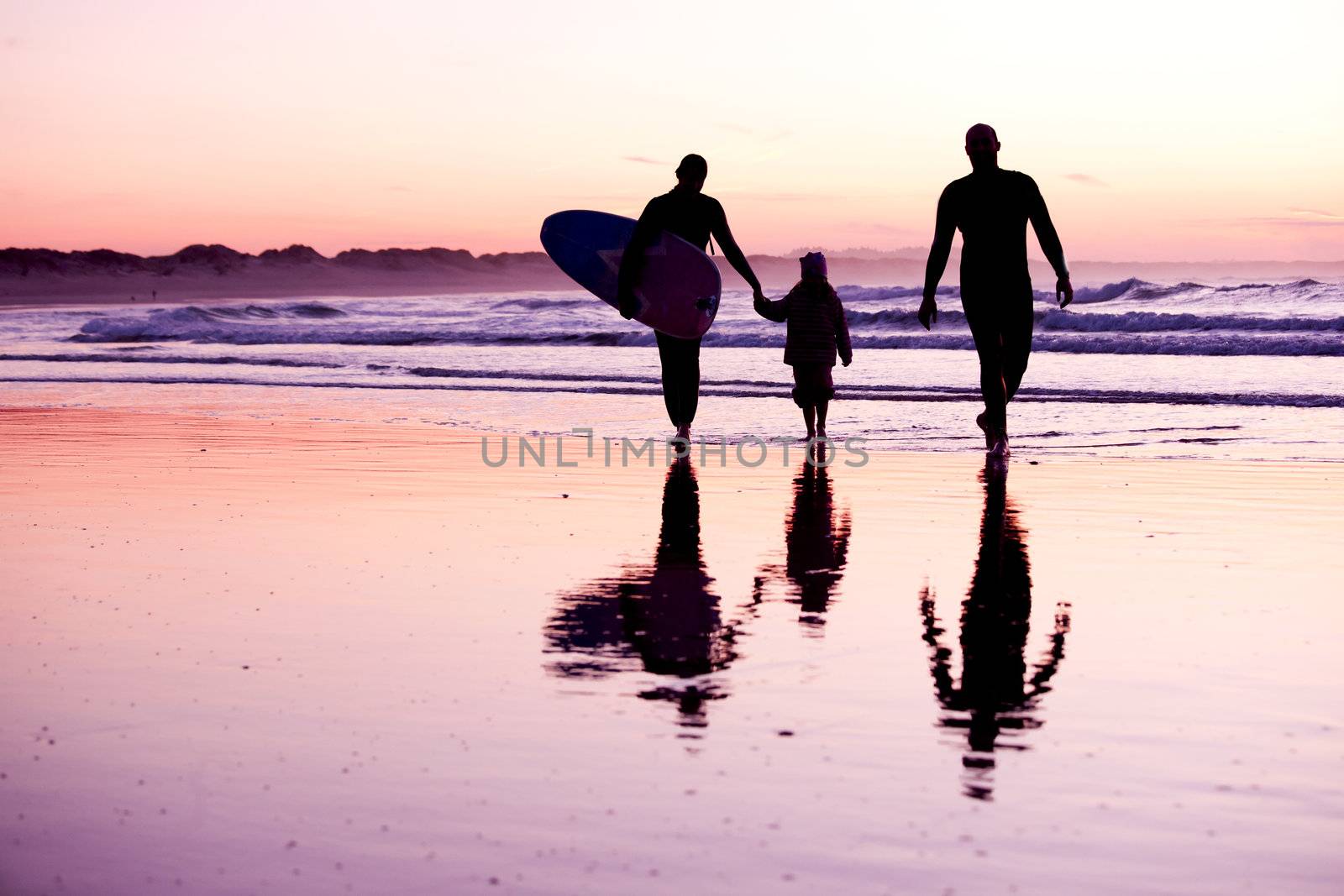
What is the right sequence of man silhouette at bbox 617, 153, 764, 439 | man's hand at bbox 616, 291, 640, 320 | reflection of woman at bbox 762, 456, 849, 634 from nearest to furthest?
reflection of woman at bbox 762, 456, 849, 634 → man silhouette at bbox 617, 153, 764, 439 → man's hand at bbox 616, 291, 640, 320

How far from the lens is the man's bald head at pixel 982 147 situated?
1029cm

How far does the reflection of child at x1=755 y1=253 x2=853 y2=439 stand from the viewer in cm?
1243

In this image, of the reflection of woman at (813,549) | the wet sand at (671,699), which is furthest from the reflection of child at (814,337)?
the wet sand at (671,699)

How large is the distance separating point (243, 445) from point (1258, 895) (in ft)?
33.0

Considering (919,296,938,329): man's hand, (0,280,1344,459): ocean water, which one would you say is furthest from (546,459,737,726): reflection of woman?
(0,280,1344,459): ocean water

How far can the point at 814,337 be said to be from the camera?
1246 cm

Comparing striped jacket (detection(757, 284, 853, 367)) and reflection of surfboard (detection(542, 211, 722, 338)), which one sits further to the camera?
striped jacket (detection(757, 284, 853, 367))

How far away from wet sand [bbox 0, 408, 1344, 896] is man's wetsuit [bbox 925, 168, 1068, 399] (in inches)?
95.6

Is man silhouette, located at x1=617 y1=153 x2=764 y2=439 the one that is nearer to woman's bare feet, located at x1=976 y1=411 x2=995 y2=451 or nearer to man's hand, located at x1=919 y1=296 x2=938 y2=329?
man's hand, located at x1=919 y1=296 x2=938 y2=329

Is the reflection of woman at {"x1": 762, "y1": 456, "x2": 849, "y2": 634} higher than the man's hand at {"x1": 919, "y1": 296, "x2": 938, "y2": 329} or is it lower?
lower

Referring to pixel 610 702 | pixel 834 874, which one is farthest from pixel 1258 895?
pixel 610 702

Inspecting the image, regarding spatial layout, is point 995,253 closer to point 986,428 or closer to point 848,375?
point 986,428

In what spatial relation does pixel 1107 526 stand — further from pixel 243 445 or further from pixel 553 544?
pixel 243 445

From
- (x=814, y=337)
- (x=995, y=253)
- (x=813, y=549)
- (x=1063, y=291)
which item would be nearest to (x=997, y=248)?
(x=995, y=253)
